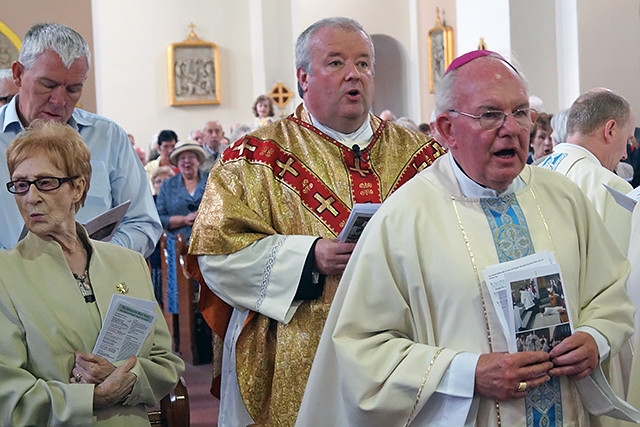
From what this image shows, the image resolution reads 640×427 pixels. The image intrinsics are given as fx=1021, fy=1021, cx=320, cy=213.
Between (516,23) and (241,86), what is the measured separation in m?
7.02

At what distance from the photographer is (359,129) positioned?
12.2ft

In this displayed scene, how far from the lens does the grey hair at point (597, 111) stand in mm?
5098

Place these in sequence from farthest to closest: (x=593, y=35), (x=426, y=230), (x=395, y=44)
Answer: (x=395, y=44) → (x=593, y=35) → (x=426, y=230)

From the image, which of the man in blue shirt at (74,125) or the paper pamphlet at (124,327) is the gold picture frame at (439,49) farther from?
the paper pamphlet at (124,327)

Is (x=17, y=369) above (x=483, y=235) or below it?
below

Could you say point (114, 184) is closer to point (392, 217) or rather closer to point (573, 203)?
point (392, 217)

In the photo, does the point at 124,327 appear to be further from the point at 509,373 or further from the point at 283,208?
the point at 509,373

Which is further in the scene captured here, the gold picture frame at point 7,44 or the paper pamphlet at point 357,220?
the gold picture frame at point 7,44

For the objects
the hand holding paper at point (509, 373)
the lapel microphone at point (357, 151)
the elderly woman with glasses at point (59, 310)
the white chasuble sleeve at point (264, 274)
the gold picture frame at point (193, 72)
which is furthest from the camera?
the gold picture frame at point (193, 72)

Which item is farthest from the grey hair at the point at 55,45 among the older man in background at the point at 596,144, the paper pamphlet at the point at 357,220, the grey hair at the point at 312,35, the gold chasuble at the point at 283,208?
the older man in background at the point at 596,144

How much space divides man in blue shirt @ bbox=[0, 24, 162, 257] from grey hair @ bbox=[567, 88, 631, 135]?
2.39m

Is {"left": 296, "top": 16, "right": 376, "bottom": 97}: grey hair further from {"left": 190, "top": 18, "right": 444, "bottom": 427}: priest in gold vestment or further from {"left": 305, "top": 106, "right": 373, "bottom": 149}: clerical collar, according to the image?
{"left": 305, "top": 106, "right": 373, "bottom": 149}: clerical collar

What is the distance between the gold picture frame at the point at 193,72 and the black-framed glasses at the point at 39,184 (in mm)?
14612

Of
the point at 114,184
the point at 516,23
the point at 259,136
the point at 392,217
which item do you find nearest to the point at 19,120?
the point at 114,184
